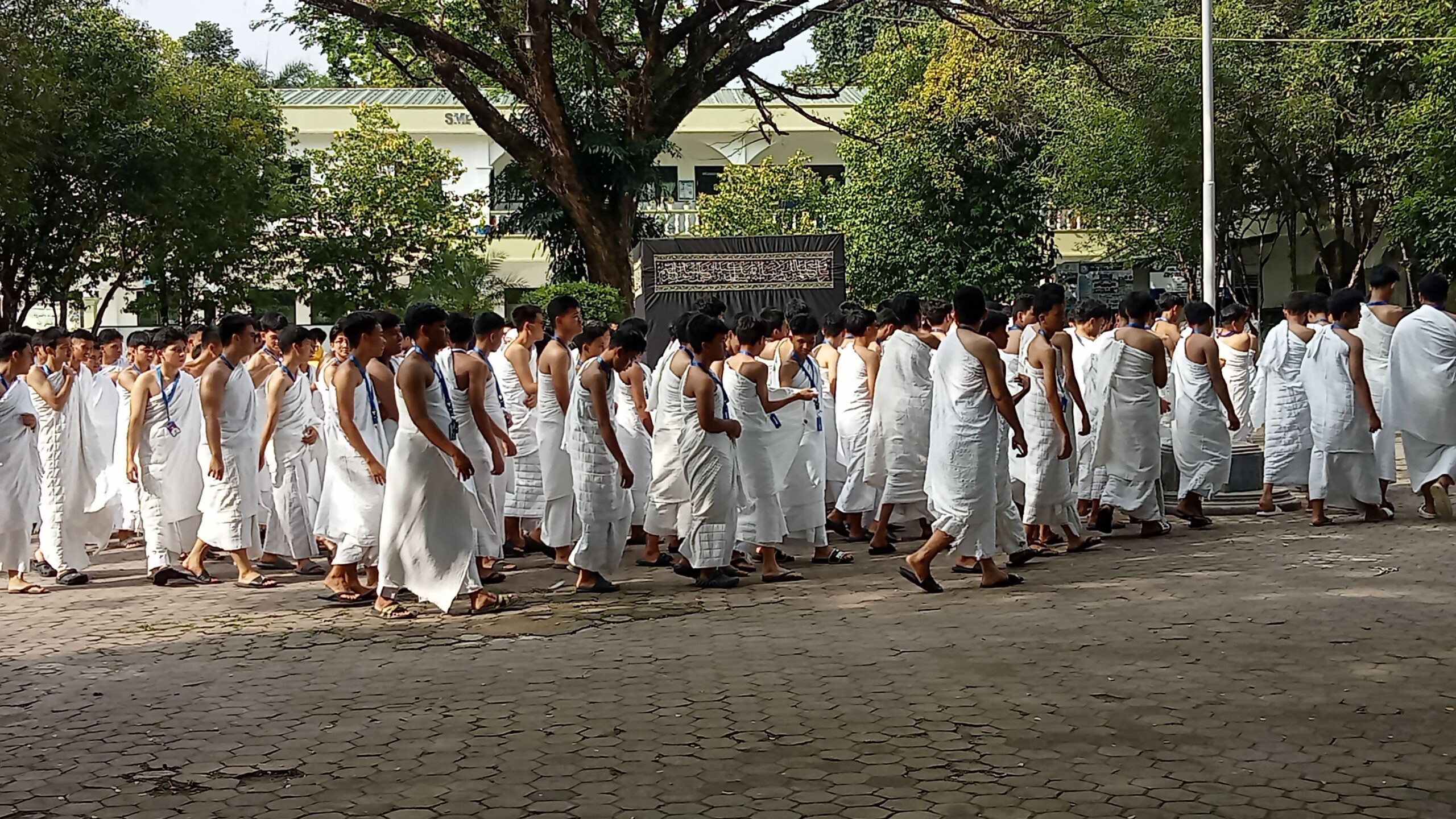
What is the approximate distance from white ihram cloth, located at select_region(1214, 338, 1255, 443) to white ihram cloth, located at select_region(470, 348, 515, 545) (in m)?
7.96

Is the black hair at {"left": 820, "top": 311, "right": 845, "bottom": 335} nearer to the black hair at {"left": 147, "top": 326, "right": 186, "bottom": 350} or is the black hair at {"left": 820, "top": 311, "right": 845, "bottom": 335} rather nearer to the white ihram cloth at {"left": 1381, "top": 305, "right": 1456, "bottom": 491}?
the white ihram cloth at {"left": 1381, "top": 305, "right": 1456, "bottom": 491}

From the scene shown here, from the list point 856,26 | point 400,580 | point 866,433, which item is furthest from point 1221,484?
point 856,26

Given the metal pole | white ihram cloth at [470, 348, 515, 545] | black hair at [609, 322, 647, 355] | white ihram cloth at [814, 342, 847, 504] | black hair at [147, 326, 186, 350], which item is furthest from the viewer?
the metal pole

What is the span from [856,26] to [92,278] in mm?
14446

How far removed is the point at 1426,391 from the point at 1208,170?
1214 cm

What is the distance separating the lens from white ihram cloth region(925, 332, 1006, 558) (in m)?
8.85

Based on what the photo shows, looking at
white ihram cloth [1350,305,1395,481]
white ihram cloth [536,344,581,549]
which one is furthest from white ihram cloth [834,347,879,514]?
white ihram cloth [1350,305,1395,481]

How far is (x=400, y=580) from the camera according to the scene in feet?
27.9

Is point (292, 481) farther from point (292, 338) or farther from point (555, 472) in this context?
point (555, 472)

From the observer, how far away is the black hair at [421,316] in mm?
8164

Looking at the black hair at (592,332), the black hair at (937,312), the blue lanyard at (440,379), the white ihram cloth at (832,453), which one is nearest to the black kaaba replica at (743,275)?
the white ihram cloth at (832,453)

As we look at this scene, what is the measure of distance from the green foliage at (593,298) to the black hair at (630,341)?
40.4ft

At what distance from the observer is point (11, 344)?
32.7ft

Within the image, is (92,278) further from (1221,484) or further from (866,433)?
(1221,484)
